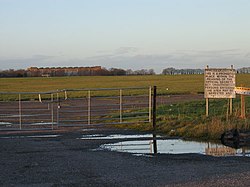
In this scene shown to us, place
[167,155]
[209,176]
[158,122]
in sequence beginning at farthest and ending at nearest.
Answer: [158,122] < [167,155] < [209,176]

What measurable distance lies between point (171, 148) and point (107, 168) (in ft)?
13.3

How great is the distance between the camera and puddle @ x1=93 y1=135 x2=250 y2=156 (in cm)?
1489

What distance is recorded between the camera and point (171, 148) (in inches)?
628

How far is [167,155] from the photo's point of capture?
14.4 meters

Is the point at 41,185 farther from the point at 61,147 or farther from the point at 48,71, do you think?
the point at 48,71

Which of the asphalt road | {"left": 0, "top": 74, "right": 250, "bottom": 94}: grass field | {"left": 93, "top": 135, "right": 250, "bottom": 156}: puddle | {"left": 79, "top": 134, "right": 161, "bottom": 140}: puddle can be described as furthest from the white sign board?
{"left": 0, "top": 74, "right": 250, "bottom": 94}: grass field

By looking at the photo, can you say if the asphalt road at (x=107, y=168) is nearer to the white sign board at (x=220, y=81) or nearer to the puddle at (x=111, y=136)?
the puddle at (x=111, y=136)

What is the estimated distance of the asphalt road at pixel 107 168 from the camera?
10.6m

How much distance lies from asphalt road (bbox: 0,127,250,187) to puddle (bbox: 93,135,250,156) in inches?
25.1

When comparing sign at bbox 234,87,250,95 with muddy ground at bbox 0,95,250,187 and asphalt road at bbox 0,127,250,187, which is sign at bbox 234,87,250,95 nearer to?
muddy ground at bbox 0,95,250,187

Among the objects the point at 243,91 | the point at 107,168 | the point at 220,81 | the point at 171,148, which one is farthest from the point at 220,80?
the point at 107,168

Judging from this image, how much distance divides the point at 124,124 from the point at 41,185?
41.4ft

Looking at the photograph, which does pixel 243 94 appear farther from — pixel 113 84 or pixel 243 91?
pixel 113 84

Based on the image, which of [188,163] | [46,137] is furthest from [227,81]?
[188,163]
